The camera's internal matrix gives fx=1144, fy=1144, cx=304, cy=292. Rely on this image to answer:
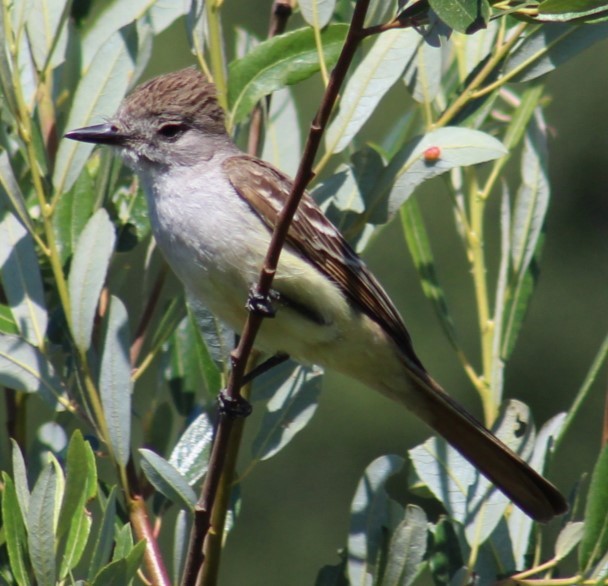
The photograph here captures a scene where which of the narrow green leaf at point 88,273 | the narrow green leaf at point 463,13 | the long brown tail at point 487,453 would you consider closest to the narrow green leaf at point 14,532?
the narrow green leaf at point 88,273

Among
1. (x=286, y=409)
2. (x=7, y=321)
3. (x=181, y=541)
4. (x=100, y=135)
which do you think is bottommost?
(x=181, y=541)

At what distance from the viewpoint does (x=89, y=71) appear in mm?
2680

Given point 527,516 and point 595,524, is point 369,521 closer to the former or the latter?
point 527,516

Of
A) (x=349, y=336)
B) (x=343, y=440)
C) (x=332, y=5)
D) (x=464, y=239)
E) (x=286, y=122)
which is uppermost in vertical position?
(x=332, y=5)

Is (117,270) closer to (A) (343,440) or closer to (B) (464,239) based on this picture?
(B) (464,239)

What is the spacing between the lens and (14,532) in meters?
2.07

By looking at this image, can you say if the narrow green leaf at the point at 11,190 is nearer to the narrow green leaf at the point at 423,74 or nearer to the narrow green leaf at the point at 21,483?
the narrow green leaf at the point at 21,483

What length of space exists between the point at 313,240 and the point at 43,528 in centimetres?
126

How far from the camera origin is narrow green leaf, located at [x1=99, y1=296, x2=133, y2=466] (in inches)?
94.8

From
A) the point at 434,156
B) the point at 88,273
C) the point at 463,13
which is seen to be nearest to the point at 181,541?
the point at 88,273

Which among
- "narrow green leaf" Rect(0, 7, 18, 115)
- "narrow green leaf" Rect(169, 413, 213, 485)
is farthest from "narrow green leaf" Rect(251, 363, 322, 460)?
"narrow green leaf" Rect(0, 7, 18, 115)

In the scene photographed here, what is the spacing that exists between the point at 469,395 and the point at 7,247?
6.42 m

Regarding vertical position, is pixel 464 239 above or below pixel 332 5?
below

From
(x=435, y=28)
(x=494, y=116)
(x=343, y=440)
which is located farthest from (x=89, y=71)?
(x=343, y=440)
